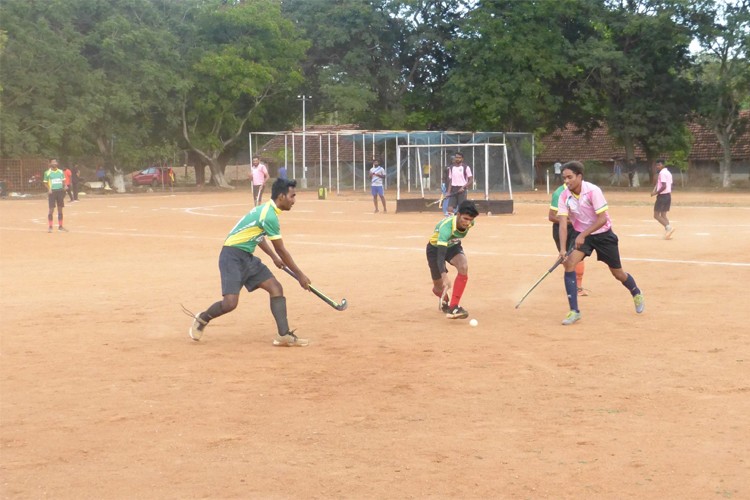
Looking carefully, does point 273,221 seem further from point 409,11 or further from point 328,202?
point 409,11

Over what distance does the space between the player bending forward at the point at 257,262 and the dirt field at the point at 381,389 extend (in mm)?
341

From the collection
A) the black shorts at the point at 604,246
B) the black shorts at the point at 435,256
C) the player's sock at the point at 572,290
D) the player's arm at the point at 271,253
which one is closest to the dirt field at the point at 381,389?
the player's sock at the point at 572,290

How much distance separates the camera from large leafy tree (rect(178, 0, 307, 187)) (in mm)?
60031

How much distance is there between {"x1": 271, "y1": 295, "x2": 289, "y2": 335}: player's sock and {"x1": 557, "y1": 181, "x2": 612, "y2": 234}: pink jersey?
347 centimetres

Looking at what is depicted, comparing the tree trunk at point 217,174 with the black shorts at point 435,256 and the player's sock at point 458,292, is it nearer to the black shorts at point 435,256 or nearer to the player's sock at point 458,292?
the black shorts at point 435,256

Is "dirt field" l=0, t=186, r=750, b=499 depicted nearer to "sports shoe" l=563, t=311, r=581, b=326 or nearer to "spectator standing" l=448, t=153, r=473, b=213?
"sports shoe" l=563, t=311, r=581, b=326

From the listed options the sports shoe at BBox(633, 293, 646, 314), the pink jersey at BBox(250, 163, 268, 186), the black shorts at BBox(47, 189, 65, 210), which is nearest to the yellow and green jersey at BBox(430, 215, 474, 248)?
the sports shoe at BBox(633, 293, 646, 314)

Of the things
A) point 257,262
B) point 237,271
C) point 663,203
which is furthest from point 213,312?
point 663,203

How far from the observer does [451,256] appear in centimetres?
1144

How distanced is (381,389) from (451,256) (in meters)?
3.83

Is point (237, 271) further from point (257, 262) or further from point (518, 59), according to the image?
point (518, 59)

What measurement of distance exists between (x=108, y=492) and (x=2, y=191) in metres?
50.9

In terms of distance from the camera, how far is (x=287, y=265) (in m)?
9.47

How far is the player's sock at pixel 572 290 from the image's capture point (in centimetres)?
1091
